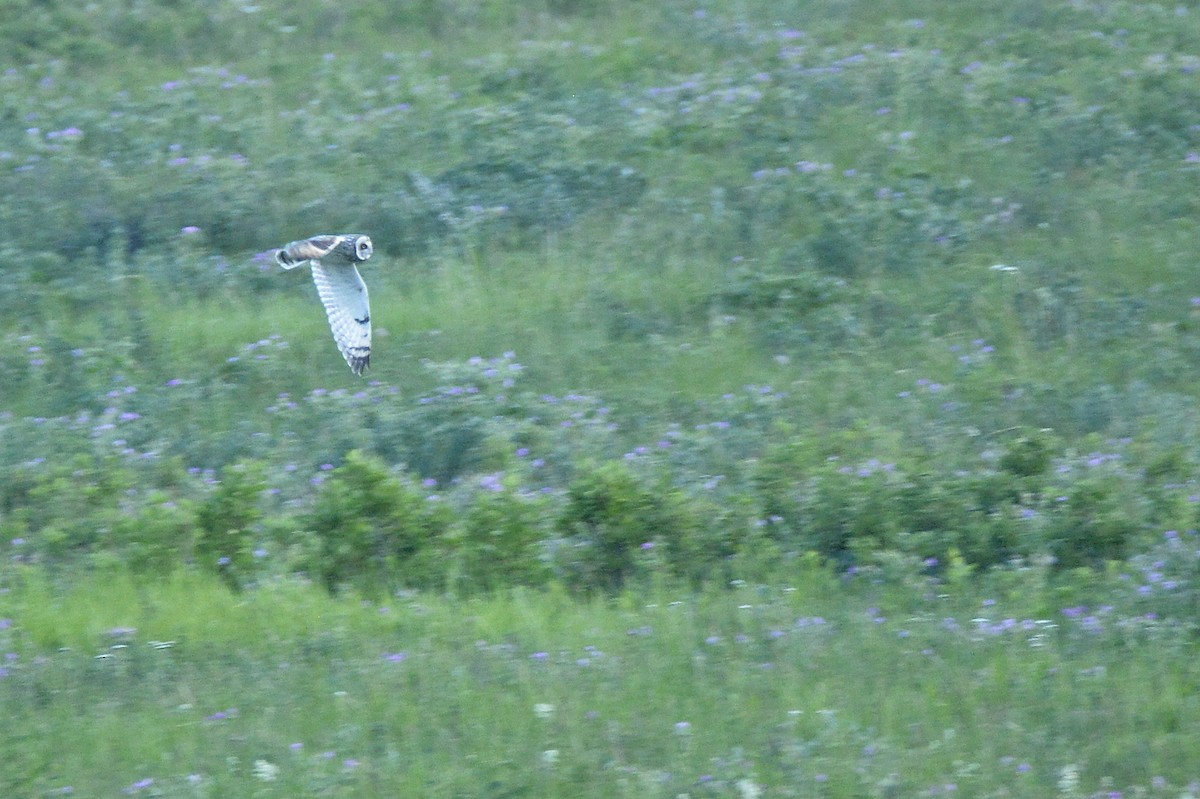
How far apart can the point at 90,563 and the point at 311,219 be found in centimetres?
320

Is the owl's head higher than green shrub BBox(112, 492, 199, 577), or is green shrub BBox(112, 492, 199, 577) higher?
the owl's head

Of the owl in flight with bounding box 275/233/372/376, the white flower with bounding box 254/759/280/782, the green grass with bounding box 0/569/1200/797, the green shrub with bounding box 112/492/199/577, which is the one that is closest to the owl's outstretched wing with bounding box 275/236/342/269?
the owl in flight with bounding box 275/233/372/376

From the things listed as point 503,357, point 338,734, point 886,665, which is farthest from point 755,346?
point 338,734

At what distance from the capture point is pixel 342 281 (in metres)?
5.97

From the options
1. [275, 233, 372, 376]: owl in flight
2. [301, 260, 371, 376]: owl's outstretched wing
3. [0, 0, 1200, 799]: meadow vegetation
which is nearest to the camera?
[0, 0, 1200, 799]: meadow vegetation

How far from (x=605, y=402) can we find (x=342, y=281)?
137cm

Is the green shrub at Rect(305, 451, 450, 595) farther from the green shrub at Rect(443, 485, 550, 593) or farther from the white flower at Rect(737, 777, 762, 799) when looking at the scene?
the white flower at Rect(737, 777, 762, 799)

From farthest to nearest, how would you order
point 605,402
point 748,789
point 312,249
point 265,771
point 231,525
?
point 605,402, point 312,249, point 231,525, point 265,771, point 748,789

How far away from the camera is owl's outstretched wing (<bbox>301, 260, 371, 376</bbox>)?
5953 mm

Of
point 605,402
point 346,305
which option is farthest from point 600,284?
point 346,305

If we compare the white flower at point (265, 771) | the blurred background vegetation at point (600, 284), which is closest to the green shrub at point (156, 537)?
the blurred background vegetation at point (600, 284)

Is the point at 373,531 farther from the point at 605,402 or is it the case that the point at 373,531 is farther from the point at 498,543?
the point at 605,402

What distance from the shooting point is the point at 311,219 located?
834 cm

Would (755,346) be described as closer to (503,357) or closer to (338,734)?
(503,357)
